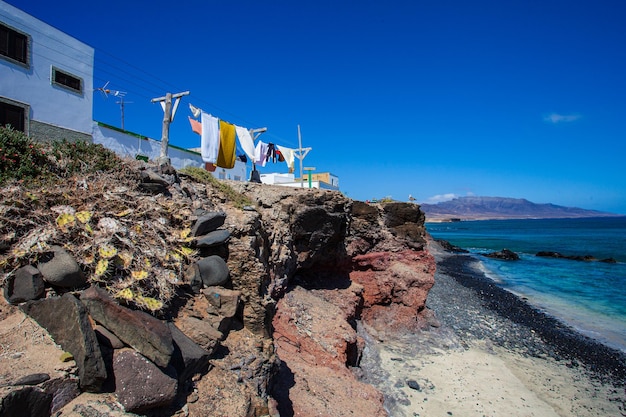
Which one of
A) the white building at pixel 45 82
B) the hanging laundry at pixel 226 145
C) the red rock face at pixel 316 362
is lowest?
A: the red rock face at pixel 316 362

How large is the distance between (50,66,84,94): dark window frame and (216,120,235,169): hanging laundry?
8.27 meters

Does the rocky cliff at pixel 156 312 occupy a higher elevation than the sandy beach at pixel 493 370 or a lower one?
higher

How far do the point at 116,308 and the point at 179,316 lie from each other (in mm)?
1037

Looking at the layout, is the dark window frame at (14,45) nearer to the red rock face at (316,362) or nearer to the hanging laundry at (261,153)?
the hanging laundry at (261,153)

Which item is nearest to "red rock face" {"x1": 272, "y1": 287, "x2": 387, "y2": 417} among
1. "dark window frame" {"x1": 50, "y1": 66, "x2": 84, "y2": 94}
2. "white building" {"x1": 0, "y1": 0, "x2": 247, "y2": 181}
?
"white building" {"x1": 0, "y1": 0, "x2": 247, "y2": 181}

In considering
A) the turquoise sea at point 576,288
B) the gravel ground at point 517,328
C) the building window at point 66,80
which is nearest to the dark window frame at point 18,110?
the building window at point 66,80

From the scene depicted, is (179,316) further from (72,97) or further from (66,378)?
(72,97)

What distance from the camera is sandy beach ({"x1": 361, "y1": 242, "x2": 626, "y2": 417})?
9.53m

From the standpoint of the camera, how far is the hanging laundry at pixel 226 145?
15.7 m

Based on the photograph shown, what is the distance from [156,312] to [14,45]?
17425mm

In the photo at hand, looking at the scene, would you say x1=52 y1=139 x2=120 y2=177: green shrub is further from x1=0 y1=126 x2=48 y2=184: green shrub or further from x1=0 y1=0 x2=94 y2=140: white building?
x1=0 y1=0 x2=94 y2=140: white building

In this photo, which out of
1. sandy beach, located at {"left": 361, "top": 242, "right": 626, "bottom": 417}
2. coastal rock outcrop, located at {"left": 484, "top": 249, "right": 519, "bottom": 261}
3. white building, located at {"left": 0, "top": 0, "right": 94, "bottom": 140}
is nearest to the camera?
sandy beach, located at {"left": 361, "top": 242, "right": 626, "bottom": 417}

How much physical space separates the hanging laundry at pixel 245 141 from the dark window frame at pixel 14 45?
9.68 m

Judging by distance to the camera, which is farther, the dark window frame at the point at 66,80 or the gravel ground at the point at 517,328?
the dark window frame at the point at 66,80
